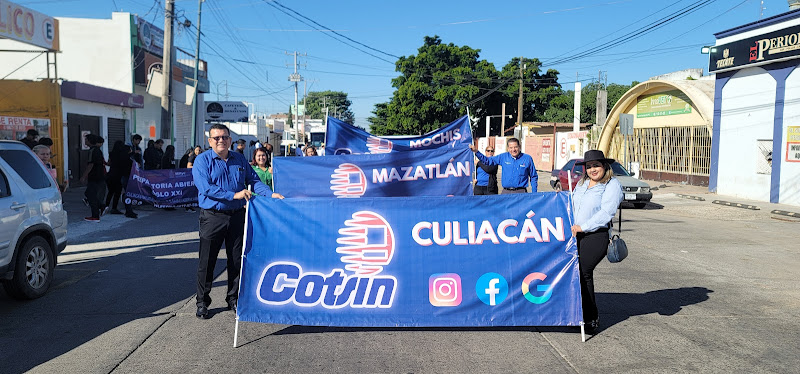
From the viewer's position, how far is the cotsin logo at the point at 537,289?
17.3 feet

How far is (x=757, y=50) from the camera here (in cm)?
2033

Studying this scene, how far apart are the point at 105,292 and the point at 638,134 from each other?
28458mm

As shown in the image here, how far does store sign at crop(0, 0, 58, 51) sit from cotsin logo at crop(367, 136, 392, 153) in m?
9.60

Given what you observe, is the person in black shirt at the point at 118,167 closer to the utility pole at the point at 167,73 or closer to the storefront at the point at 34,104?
the utility pole at the point at 167,73

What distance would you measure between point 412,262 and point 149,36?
27656mm

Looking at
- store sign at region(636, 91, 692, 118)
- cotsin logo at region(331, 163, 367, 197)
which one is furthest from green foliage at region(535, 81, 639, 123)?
cotsin logo at region(331, 163, 367, 197)

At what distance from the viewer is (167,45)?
18672mm

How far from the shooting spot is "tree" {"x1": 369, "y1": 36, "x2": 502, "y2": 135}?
5925 centimetres

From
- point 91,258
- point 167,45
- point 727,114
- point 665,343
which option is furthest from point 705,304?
point 727,114

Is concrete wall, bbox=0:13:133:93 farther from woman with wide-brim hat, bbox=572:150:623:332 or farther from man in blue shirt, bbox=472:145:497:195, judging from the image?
woman with wide-brim hat, bbox=572:150:623:332

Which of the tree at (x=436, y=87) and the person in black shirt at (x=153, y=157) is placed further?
the tree at (x=436, y=87)

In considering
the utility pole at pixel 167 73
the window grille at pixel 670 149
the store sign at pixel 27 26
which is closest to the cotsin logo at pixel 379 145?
the utility pole at pixel 167 73

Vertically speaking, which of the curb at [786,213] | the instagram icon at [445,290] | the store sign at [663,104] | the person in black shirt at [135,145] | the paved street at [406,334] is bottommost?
the paved street at [406,334]

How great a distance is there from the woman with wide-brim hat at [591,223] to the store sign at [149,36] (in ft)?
87.6
